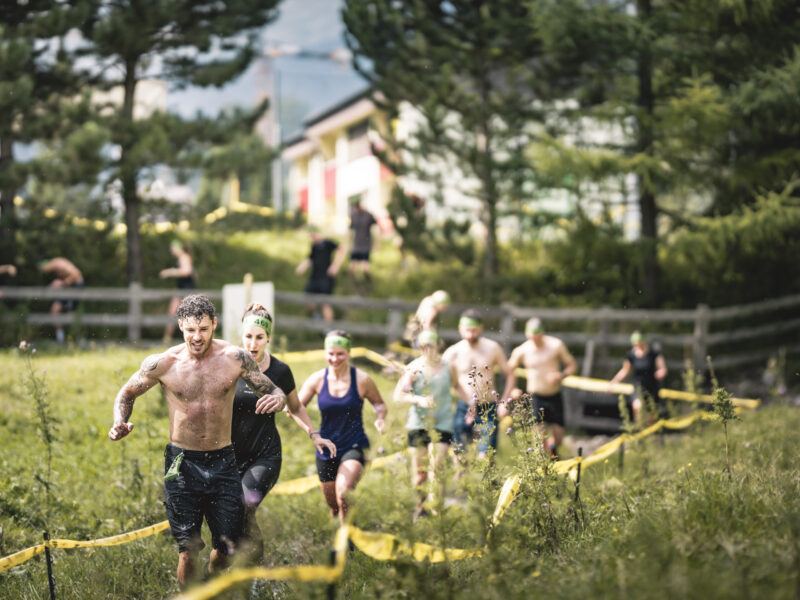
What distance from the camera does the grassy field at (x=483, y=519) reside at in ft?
12.9

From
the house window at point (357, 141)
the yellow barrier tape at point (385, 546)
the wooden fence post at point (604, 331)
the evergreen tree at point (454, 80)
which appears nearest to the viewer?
the yellow barrier tape at point (385, 546)

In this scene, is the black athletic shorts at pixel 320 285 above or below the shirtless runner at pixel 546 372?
above

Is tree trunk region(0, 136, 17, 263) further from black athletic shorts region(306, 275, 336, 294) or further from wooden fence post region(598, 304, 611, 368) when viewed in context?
wooden fence post region(598, 304, 611, 368)

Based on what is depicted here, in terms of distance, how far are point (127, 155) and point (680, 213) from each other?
1127 cm

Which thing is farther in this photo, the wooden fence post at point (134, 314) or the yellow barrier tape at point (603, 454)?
the wooden fence post at point (134, 314)

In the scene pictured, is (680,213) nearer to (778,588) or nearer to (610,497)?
(610,497)

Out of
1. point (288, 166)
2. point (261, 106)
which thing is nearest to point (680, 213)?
point (261, 106)

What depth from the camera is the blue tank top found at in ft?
21.2

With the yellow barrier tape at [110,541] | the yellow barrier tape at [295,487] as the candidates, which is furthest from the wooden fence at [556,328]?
the yellow barrier tape at [110,541]

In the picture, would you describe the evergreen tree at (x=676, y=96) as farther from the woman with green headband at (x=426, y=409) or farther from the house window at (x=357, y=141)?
the house window at (x=357, y=141)

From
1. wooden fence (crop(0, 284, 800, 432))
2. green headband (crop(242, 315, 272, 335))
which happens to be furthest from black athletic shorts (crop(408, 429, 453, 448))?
wooden fence (crop(0, 284, 800, 432))

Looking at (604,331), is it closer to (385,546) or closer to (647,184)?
(647,184)

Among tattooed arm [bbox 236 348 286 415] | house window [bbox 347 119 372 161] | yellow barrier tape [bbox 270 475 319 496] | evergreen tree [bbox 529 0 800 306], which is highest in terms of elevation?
house window [bbox 347 119 372 161]

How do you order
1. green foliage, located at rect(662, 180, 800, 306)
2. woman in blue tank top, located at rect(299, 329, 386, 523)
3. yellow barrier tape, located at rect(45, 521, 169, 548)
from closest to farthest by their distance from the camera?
yellow barrier tape, located at rect(45, 521, 169, 548) → woman in blue tank top, located at rect(299, 329, 386, 523) → green foliage, located at rect(662, 180, 800, 306)
